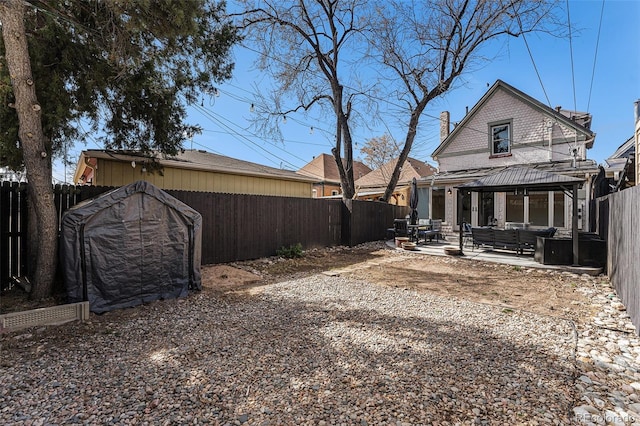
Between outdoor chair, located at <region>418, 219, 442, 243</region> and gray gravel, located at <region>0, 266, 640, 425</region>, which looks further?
outdoor chair, located at <region>418, 219, 442, 243</region>

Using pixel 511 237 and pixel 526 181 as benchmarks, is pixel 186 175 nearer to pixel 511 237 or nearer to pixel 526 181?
pixel 526 181

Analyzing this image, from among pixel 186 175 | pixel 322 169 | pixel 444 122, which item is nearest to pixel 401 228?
pixel 444 122

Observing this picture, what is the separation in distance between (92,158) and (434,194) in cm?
1433

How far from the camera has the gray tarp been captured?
4242 millimetres

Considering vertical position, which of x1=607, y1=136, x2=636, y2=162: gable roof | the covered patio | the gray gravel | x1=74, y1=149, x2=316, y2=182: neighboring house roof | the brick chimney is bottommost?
the gray gravel

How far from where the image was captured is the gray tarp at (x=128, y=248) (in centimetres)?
424

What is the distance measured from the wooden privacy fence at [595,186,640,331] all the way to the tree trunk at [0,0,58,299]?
26.0ft

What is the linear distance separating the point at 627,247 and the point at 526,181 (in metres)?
4.39

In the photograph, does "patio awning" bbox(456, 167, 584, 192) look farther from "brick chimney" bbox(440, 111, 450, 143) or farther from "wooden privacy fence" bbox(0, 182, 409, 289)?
"brick chimney" bbox(440, 111, 450, 143)

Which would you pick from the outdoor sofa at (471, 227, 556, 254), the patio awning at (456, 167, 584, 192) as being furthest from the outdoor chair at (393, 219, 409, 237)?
the patio awning at (456, 167, 584, 192)

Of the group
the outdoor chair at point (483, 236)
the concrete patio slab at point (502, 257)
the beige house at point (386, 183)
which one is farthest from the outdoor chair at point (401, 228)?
the beige house at point (386, 183)

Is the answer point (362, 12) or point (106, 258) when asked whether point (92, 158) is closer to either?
point (106, 258)

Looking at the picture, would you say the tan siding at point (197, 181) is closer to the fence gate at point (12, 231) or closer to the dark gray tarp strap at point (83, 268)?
the fence gate at point (12, 231)

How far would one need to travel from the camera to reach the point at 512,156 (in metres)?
13.5
